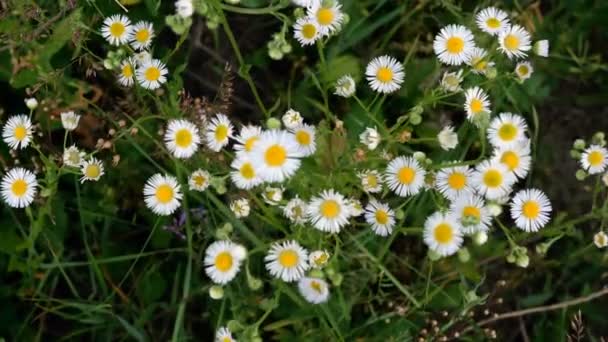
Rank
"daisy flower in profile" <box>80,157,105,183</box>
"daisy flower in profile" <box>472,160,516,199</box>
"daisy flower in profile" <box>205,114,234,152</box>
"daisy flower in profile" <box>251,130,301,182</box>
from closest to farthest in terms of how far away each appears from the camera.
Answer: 1. "daisy flower in profile" <box>251,130,301,182</box>
2. "daisy flower in profile" <box>472,160,516,199</box>
3. "daisy flower in profile" <box>205,114,234,152</box>
4. "daisy flower in profile" <box>80,157,105,183</box>

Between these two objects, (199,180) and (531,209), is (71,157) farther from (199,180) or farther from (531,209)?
(531,209)

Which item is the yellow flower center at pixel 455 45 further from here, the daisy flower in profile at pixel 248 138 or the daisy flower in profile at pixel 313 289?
the daisy flower in profile at pixel 313 289

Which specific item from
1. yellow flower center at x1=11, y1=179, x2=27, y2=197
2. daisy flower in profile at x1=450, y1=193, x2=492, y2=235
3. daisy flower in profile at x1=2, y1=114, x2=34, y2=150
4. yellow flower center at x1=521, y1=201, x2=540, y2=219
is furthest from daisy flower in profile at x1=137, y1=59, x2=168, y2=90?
yellow flower center at x1=521, y1=201, x2=540, y2=219

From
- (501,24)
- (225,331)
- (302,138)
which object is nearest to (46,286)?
(225,331)

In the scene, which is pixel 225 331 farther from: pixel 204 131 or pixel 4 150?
pixel 4 150

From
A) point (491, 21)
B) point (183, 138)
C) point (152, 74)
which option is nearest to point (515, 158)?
point (491, 21)

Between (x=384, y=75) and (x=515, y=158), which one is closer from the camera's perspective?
(x=515, y=158)

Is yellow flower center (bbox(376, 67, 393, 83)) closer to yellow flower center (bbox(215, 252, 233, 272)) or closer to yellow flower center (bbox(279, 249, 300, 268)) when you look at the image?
yellow flower center (bbox(279, 249, 300, 268))
